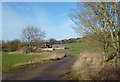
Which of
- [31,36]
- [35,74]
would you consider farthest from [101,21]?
[31,36]

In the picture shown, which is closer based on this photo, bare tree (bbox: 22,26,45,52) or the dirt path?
the dirt path

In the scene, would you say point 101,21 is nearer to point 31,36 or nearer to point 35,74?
point 35,74

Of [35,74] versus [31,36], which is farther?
[31,36]

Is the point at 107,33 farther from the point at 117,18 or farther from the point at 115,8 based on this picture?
the point at 115,8

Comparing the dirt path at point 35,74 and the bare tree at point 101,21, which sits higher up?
the bare tree at point 101,21

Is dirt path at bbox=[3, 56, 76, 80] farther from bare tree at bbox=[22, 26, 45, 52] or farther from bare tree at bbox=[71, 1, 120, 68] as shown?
bare tree at bbox=[22, 26, 45, 52]

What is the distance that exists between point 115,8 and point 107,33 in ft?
5.80

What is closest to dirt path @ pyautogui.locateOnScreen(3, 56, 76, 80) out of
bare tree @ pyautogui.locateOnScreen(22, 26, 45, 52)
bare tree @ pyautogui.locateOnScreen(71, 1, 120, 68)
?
bare tree @ pyautogui.locateOnScreen(71, 1, 120, 68)

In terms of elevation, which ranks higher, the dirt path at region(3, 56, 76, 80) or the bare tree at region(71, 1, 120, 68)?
the bare tree at region(71, 1, 120, 68)

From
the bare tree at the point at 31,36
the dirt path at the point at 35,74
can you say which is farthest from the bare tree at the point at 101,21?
the bare tree at the point at 31,36

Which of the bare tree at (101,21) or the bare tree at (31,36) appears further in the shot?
the bare tree at (31,36)

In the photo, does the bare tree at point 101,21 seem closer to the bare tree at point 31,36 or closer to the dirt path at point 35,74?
the dirt path at point 35,74

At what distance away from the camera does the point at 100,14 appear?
21.6 feet

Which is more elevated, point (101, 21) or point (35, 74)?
point (101, 21)
